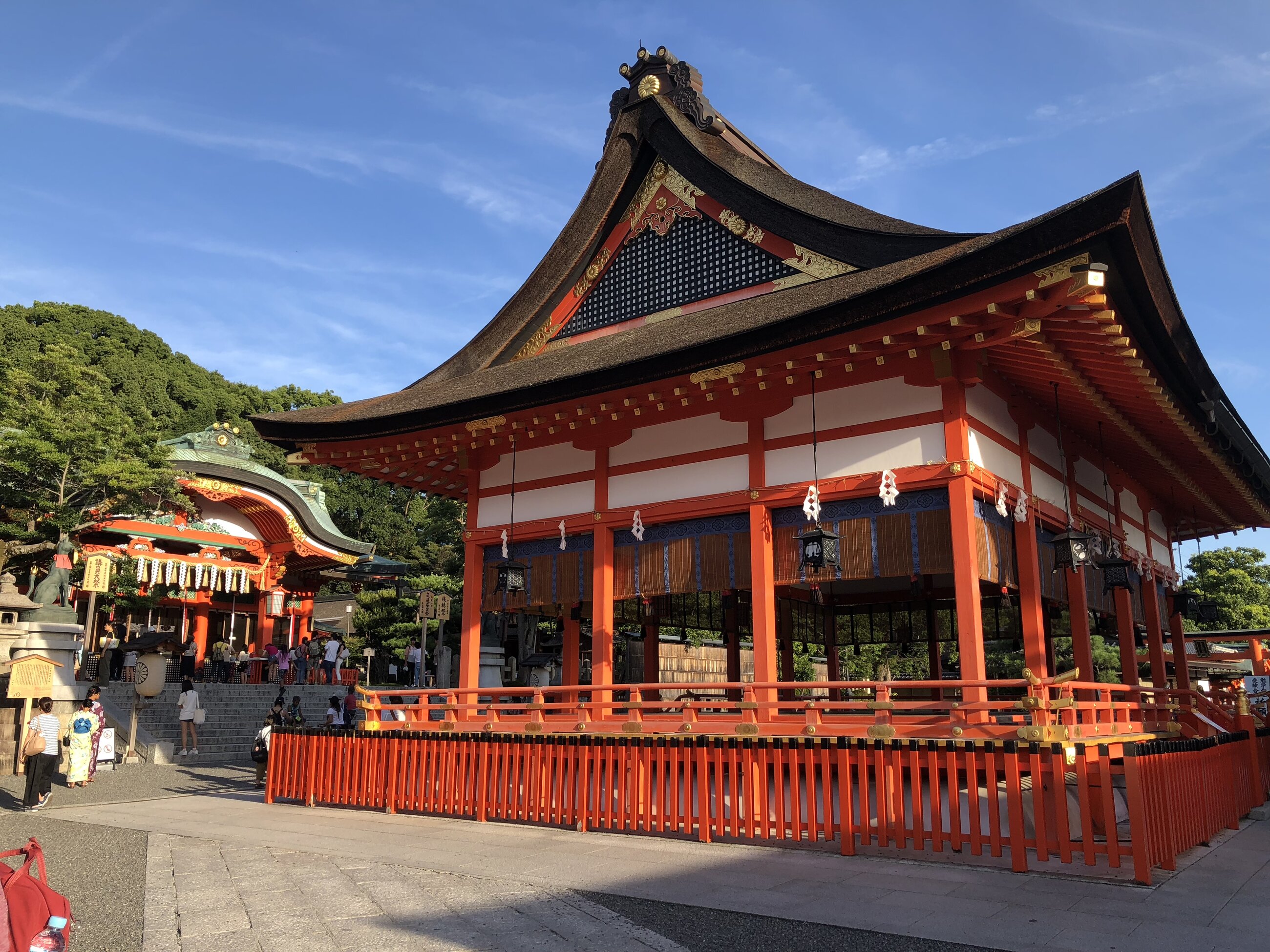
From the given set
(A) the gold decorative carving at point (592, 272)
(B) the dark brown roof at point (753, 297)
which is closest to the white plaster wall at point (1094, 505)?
(B) the dark brown roof at point (753, 297)

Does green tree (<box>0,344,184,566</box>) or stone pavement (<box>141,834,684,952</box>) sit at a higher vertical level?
green tree (<box>0,344,184,566</box>)

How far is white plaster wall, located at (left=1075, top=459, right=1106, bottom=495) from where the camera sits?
12.6 metres

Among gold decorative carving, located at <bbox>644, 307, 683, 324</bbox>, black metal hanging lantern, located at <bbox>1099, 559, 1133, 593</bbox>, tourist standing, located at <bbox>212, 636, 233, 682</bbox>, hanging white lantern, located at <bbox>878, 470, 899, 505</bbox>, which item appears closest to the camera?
hanging white lantern, located at <bbox>878, 470, 899, 505</bbox>

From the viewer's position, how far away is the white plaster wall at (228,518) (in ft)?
92.4

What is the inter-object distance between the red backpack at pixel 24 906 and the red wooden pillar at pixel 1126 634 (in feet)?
41.3

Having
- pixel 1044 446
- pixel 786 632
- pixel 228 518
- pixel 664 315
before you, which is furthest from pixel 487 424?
pixel 228 518

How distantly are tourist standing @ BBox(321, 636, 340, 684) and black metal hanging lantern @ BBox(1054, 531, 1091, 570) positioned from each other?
72.2ft

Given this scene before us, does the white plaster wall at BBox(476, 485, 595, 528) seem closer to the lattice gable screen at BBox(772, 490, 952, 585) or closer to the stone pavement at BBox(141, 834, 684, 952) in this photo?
the lattice gable screen at BBox(772, 490, 952, 585)

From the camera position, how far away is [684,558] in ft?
36.8

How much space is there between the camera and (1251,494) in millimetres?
14109

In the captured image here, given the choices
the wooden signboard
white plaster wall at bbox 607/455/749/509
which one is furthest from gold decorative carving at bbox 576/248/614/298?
the wooden signboard

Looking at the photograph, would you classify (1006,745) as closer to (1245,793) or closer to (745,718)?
(745,718)

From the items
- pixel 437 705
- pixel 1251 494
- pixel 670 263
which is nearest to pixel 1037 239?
pixel 670 263

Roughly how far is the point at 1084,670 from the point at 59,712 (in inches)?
619
